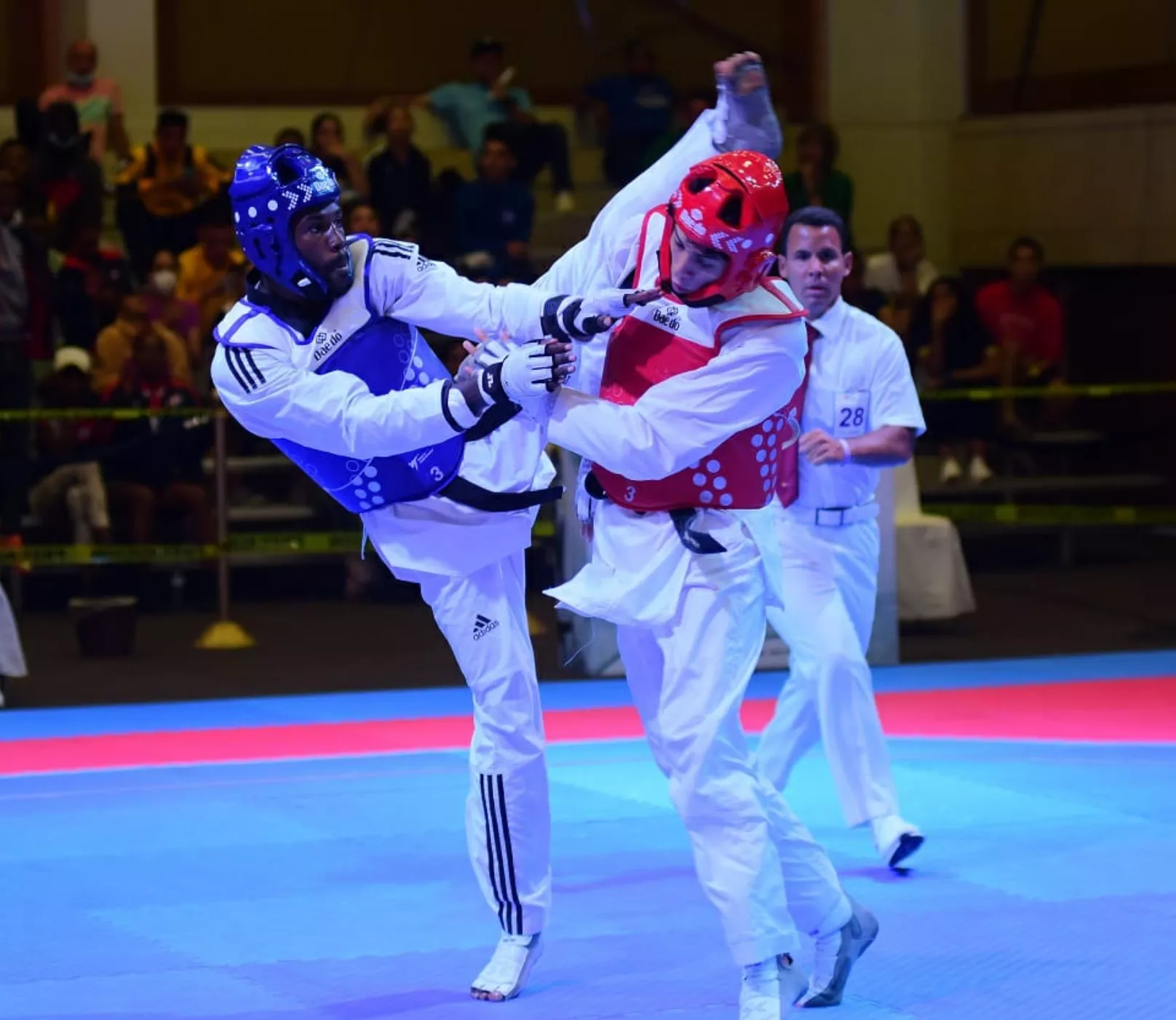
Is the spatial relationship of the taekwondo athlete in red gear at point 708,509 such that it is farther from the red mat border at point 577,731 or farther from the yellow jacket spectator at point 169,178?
the yellow jacket spectator at point 169,178

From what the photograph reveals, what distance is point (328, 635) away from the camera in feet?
39.3

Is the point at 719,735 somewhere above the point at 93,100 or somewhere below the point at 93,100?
below

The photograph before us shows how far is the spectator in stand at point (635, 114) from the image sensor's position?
1625 cm

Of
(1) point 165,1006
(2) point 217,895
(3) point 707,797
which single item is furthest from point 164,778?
(3) point 707,797

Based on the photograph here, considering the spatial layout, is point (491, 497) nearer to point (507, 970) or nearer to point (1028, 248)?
point (507, 970)

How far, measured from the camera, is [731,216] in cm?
483

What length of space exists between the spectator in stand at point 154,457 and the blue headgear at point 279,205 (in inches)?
273

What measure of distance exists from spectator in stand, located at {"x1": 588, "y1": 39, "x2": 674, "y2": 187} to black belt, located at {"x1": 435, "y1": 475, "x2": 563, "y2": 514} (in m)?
10.9

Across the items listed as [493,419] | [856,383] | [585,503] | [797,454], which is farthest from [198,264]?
[493,419]

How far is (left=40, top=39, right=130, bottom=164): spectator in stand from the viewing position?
594 inches

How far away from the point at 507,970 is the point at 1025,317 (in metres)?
10.7

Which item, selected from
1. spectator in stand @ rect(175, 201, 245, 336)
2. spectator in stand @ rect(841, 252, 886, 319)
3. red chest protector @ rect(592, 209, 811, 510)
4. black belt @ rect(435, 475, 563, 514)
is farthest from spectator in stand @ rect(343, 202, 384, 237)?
red chest protector @ rect(592, 209, 811, 510)

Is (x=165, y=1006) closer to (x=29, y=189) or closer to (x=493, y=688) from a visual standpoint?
(x=493, y=688)

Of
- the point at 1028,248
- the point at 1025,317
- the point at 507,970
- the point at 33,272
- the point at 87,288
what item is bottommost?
the point at 507,970
